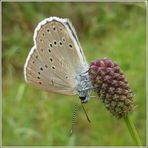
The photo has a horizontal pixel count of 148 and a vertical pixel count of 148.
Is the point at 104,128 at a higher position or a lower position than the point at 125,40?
lower

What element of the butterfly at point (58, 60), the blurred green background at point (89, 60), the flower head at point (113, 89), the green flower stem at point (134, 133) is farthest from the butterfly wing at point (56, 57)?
the blurred green background at point (89, 60)

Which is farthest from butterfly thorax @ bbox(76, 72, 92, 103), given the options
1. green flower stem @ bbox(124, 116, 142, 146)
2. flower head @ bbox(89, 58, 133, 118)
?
green flower stem @ bbox(124, 116, 142, 146)


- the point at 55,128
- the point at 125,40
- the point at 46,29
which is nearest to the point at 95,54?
the point at 125,40

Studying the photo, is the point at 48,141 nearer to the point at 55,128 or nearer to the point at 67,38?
the point at 55,128

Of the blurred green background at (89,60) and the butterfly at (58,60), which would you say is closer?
the butterfly at (58,60)

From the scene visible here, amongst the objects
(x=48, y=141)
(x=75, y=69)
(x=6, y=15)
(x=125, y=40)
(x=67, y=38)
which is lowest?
(x=48, y=141)

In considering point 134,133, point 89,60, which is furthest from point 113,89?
point 89,60

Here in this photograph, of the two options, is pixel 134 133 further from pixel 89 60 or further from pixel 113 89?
pixel 89 60

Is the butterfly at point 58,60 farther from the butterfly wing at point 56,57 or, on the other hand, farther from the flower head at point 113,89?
the flower head at point 113,89
